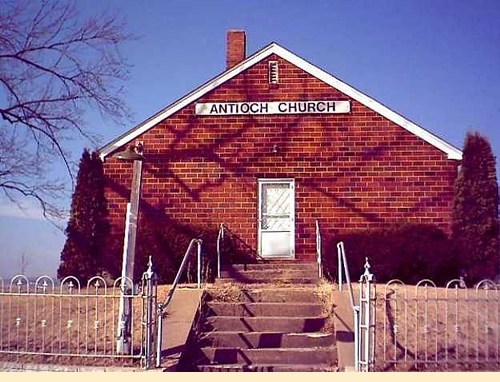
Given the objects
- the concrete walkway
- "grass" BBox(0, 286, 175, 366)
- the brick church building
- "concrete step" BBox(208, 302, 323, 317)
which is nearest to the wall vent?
the brick church building

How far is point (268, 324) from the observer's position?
8344 mm

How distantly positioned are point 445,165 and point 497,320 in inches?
226

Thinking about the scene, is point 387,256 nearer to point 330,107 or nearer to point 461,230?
point 461,230

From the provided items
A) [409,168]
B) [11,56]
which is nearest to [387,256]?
[409,168]

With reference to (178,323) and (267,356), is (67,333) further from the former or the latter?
(267,356)

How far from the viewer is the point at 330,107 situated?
13258 mm

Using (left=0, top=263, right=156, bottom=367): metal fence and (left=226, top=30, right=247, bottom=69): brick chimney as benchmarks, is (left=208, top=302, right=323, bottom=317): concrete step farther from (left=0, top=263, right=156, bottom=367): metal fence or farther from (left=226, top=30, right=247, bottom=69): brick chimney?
(left=226, top=30, right=247, bottom=69): brick chimney

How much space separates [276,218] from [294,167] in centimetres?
98

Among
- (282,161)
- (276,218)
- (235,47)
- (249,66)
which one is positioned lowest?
(276,218)

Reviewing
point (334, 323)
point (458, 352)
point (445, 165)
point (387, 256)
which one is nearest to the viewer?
point (458, 352)

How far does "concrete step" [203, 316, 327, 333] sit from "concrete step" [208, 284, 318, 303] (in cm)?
62

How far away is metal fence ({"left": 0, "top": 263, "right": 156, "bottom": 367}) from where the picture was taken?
727 cm

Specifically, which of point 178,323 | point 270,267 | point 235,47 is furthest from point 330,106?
point 178,323

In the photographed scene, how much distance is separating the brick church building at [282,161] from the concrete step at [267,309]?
4298 millimetres
